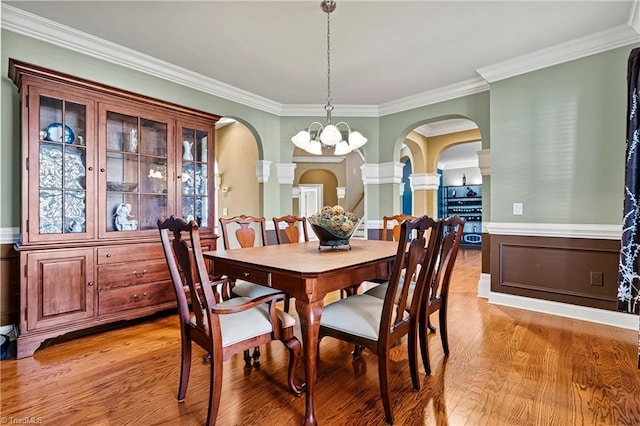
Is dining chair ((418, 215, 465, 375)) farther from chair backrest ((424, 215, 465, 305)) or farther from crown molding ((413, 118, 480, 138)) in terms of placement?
crown molding ((413, 118, 480, 138))

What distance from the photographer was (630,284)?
7.91 ft

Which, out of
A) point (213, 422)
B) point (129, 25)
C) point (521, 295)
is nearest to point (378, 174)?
Answer: point (521, 295)

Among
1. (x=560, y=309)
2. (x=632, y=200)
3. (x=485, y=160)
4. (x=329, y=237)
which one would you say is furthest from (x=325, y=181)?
(x=632, y=200)

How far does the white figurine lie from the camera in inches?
113

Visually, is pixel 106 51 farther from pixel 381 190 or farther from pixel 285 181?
pixel 381 190

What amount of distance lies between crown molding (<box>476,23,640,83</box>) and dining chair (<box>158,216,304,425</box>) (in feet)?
11.3

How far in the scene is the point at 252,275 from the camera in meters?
1.80

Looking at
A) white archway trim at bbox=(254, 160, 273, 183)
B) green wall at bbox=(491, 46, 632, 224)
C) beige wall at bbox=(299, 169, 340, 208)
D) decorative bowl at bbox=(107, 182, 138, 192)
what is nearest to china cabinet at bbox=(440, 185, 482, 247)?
beige wall at bbox=(299, 169, 340, 208)

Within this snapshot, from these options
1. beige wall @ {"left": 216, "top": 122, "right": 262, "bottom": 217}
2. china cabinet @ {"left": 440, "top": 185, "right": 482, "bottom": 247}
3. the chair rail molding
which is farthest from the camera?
china cabinet @ {"left": 440, "top": 185, "right": 482, "bottom": 247}

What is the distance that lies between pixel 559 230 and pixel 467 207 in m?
6.86

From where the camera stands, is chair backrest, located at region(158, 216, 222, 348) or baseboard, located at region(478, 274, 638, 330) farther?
baseboard, located at region(478, 274, 638, 330)

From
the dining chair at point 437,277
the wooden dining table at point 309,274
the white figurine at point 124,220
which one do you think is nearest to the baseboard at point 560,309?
the dining chair at point 437,277

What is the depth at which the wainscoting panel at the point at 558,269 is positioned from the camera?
2.91m

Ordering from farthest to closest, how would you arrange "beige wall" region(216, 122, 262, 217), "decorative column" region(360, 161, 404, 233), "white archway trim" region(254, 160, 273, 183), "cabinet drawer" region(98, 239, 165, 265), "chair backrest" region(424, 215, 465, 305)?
"beige wall" region(216, 122, 262, 217)
"decorative column" region(360, 161, 404, 233)
"white archway trim" region(254, 160, 273, 183)
"cabinet drawer" region(98, 239, 165, 265)
"chair backrest" region(424, 215, 465, 305)
